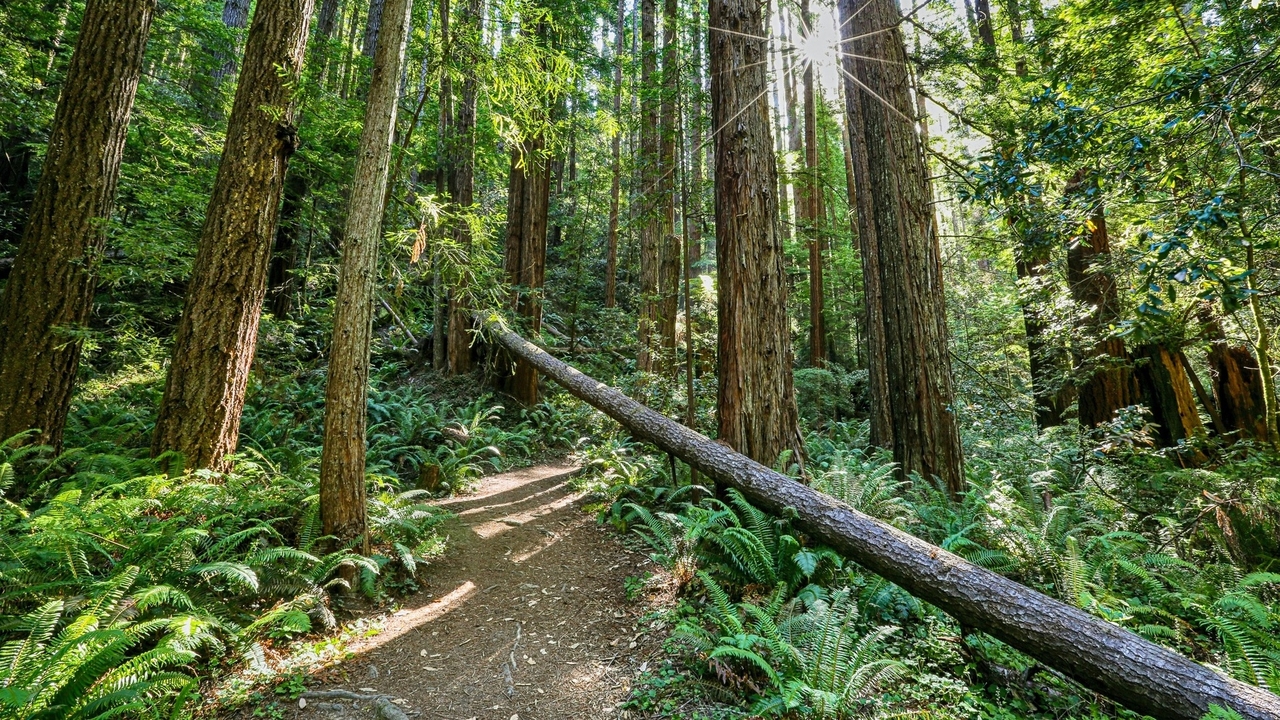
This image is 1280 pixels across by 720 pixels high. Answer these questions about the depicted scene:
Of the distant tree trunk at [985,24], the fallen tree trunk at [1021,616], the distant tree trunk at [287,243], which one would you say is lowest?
the fallen tree trunk at [1021,616]

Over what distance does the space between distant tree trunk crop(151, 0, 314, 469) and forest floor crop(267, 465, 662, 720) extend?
246 centimetres

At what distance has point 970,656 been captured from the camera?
338 cm

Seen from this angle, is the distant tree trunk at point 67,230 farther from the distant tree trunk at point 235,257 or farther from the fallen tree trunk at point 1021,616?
the fallen tree trunk at point 1021,616

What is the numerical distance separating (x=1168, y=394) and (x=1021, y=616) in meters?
6.44

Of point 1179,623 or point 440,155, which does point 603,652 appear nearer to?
point 1179,623

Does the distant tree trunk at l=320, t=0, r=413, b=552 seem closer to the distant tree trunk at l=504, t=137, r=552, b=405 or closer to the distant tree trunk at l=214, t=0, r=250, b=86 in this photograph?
the distant tree trunk at l=504, t=137, r=552, b=405

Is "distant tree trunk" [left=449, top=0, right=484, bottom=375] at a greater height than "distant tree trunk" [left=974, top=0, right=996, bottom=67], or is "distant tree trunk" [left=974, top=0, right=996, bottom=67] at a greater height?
"distant tree trunk" [left=974, top=0, right=996, bottom=67]

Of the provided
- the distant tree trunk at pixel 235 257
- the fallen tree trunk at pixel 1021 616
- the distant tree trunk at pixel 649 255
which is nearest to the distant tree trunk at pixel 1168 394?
the fallen tree trunk at pixel 1021 616

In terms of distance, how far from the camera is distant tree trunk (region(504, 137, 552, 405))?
1072 centimetres

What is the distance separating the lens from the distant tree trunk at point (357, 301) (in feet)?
13.4

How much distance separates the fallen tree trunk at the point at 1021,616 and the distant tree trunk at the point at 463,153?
14.0 ft

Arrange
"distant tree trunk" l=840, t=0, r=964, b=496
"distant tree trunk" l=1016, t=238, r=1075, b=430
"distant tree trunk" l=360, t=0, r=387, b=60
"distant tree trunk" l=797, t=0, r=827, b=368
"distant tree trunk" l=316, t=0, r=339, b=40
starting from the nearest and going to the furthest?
"distant tree trunk" l=1016, t=238, r=1075, b=430 < "distant tree trunk" l=840, t=0, r=964, b=496 < "distant tree trunk" l=316, t=0, r=339, b=40 < "distant tree trunk" l=360, t=0, r=387, b=60 < "distant tree trunk" l=797, t=0, r=827, b=368

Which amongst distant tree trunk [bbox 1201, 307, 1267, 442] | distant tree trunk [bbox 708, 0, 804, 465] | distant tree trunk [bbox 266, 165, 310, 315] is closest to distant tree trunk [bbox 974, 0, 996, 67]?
distant tree trunk [bbox 1201, 307, 1267, 442]

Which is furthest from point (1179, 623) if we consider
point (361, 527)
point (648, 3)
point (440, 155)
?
point (648, 3)
